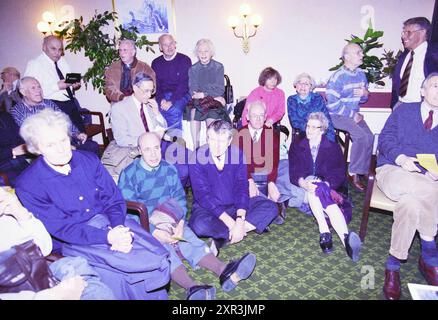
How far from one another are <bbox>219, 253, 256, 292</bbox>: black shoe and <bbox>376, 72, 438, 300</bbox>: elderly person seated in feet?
3.57

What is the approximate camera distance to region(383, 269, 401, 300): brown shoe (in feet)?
8.64

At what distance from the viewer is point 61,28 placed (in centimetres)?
624

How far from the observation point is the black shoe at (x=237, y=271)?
8.98ft

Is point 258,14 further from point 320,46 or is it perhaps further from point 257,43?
point 320,46

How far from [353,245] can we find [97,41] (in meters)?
5.04

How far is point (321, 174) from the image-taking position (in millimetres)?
3533

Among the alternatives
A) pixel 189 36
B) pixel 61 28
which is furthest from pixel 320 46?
pixel 61 28

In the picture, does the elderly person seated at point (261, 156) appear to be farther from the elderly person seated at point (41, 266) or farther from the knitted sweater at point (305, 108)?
the elderly person seated at point (41, 266)

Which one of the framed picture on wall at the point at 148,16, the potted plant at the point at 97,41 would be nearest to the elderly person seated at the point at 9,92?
the potted plant at the point at 97,41

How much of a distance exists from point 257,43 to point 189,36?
120cm

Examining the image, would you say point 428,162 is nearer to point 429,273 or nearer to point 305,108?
point 429,273

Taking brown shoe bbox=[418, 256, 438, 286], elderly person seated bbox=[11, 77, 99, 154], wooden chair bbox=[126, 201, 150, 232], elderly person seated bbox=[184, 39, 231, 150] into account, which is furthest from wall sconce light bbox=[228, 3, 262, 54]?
brown shoe bbox=[418, 256, 438, 286]

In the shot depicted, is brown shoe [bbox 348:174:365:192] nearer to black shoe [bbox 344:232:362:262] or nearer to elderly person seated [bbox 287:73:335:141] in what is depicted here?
elderly person seated [bbox 287:73:335:141]

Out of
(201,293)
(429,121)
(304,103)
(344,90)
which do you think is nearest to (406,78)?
(344,90)
